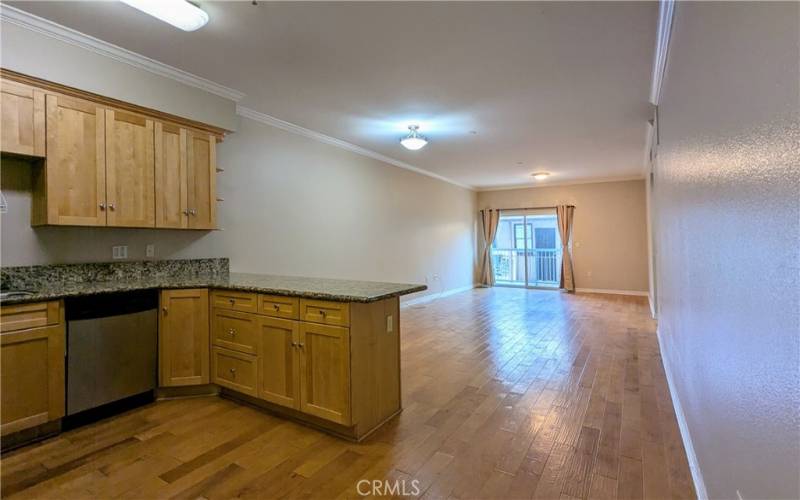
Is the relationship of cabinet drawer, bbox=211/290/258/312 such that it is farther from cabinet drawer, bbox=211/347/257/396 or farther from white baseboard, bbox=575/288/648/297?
white baseboard, bbox=575/288/648/297

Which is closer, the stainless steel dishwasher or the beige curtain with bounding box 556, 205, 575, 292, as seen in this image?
the stainless steel dishwasher

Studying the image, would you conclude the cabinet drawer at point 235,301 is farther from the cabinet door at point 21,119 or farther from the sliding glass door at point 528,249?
the sliding glass door at point 528,249

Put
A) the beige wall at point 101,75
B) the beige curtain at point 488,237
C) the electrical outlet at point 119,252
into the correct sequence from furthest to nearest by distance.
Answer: the beige curtain at point 488,237 < the electrical outlet at point 119,252 < the beige wall at point 101,75

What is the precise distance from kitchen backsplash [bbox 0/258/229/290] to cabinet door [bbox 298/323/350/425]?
164 cm

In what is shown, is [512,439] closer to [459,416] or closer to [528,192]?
[459,416]

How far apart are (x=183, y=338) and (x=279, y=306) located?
0.99 m

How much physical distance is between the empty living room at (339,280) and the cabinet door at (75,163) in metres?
0.01

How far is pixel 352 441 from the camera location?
2.31 metres

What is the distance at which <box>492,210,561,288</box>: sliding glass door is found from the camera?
30.4 ft

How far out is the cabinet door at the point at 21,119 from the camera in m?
2.31

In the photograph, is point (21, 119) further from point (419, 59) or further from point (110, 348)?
point (419, 59)

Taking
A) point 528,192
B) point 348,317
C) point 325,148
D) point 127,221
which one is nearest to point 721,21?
point 348,317

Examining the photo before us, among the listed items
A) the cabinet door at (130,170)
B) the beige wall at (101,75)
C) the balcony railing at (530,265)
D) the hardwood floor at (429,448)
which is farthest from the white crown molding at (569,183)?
the cabinet door at (130,170)

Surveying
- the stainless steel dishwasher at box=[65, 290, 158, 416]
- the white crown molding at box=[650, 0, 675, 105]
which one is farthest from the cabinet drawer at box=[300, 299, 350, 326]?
the white crown molding at box=[650, 0, 675, 105]
